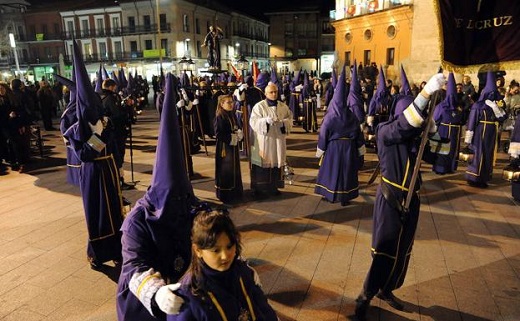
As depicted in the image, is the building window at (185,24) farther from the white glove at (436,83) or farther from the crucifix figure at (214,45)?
the white glove at (436,83)

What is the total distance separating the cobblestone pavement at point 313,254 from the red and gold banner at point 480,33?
2484 mm

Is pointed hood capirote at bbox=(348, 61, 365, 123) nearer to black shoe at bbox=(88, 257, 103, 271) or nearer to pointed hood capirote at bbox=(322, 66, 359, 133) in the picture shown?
pointed hood capirote at bbox=(322, 66, 359, 133)

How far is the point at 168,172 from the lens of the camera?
2561mm

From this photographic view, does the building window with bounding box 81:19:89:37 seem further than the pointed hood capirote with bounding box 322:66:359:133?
Yes

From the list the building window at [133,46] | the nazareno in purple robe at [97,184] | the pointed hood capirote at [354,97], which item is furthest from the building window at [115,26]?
the nazareno in purple robe at [97,184]

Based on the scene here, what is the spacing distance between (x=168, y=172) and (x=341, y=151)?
4739mm

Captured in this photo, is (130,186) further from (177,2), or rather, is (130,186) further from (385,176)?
(177,2)

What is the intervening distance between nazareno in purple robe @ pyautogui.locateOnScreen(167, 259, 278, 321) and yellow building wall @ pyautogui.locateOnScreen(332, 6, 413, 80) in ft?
84.3

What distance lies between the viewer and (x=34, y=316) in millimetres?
3967

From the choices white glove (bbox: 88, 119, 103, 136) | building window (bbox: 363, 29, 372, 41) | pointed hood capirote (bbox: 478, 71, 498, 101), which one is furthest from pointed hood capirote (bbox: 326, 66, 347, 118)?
building window (bbox: 363, 29, 372, 41)

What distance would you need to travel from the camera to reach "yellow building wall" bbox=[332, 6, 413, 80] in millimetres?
29203

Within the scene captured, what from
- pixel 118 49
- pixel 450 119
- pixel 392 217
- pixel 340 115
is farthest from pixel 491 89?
pixel 118 49

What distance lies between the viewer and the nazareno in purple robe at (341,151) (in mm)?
6742

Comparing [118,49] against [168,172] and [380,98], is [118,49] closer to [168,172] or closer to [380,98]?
[380,98]
